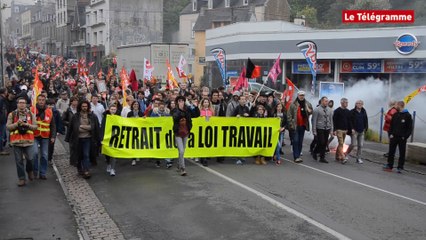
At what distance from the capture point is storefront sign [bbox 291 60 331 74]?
2947 cm

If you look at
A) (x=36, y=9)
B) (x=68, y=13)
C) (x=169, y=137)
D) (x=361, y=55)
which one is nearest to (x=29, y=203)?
(x=169, y=137)

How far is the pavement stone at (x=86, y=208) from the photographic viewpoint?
698 cm

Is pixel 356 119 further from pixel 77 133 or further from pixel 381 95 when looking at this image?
pixel 381 95

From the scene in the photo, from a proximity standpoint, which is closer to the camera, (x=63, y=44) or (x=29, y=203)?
(x=29, y=203)

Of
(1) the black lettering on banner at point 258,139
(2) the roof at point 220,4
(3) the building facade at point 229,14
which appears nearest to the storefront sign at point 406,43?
(1) the black lettering on banner at point 258,139

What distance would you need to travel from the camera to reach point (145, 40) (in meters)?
66.1

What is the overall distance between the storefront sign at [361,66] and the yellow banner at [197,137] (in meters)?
17.1

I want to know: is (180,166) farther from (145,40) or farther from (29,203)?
(145,40)

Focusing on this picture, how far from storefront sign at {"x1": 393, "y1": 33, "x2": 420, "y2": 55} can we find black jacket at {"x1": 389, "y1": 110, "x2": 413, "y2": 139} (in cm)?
1473

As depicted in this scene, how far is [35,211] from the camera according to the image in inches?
311

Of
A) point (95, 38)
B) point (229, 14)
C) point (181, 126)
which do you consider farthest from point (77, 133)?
point (95, 38)

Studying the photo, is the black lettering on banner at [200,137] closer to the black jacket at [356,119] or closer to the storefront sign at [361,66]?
the black jacket at [356,119]

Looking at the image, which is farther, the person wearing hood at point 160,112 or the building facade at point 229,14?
the building facade at point 229,14

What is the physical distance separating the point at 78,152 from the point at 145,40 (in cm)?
5741
